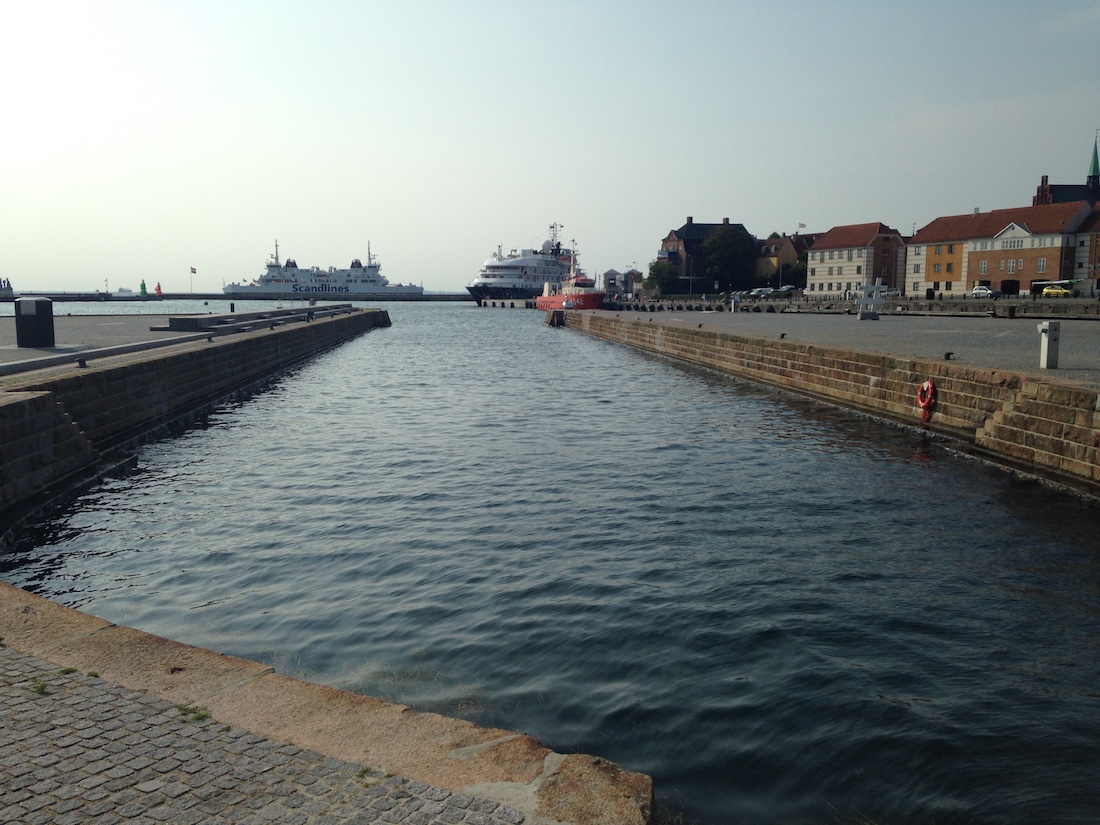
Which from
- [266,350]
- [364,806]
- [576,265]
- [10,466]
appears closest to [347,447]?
[10,466]

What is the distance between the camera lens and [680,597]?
7816mm

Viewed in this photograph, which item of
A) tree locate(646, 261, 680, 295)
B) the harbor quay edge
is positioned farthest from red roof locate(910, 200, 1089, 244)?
the harbor quay edge

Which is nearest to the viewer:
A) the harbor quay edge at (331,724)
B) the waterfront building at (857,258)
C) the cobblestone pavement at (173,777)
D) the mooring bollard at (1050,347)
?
the cobblestone pavement at (173,777)

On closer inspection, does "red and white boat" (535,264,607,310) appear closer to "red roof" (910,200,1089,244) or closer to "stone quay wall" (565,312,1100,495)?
"red roof" (910,200,1089,244)

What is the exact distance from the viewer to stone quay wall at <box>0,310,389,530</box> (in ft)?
36.2

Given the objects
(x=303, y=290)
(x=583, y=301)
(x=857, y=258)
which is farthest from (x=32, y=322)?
(x=303, y=290)

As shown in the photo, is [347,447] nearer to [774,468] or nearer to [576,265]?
[774,468]

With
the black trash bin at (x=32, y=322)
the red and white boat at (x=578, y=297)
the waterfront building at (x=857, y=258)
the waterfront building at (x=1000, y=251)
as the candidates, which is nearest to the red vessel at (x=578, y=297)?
the red and white boat at (x=578, y=297)

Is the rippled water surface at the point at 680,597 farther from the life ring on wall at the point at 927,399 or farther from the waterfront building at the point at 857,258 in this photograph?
the waterfront building at the point at 857,258

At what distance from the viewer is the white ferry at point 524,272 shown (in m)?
135

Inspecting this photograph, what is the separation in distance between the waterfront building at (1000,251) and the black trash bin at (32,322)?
63527 millimetres

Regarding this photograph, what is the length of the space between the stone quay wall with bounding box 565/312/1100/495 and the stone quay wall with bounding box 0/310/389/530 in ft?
46.5

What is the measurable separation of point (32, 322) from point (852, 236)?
93.6 m

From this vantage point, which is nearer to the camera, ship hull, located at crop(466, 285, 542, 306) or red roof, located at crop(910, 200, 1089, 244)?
red roof, located at crop(910, 200, 1089, 244)
